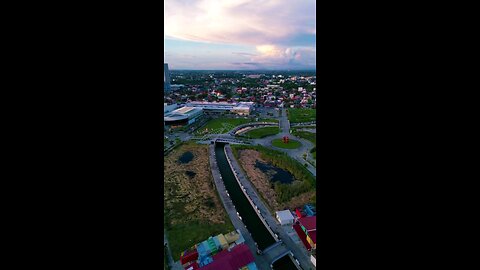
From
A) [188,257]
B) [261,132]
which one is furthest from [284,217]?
[261,132]

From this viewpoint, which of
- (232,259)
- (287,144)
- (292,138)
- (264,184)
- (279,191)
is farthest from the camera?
(292,138)

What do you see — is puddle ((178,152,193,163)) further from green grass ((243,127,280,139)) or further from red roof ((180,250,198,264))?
red roof ((180,250,198,264))

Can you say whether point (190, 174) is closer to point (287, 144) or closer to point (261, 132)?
point (287, 144)

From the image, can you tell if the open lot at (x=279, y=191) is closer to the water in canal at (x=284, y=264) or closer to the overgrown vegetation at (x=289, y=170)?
the overgrown vegetation at (x=289, y=170)

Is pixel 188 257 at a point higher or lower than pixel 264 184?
lower
